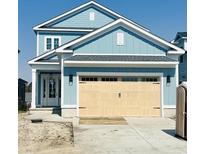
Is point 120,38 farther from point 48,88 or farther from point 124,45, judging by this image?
point 48,88

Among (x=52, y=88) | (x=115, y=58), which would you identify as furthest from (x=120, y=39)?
(x=52, y=88)

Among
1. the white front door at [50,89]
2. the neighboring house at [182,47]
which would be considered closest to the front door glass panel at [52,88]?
the white front door at [50,89]

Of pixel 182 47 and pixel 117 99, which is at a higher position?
pixel 182 47

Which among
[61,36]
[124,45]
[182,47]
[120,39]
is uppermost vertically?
[61,36]

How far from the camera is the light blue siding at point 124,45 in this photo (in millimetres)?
16828

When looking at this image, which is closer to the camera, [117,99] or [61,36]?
[117,99]

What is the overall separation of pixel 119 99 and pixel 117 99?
12 centimetres

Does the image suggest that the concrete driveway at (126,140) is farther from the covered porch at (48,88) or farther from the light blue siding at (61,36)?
the light blue siding at (61,36)

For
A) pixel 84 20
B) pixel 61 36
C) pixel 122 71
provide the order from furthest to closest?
1. pixel 84 20
2. pixel 61 36
3. pixel 122 71

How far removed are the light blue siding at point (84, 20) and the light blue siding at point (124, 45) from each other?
24.1 ft

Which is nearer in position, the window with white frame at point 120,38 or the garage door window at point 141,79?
the garage door window at point 141,79

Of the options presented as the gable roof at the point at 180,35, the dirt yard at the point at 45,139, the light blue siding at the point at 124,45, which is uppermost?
the gable roof at the point at 180,35

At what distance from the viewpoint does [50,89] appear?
22.6 metres
